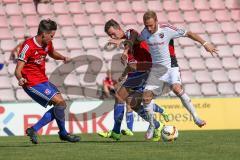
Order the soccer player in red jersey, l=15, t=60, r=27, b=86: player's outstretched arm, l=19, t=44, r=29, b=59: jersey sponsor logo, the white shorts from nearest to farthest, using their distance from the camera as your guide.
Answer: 1. l=15, t=60, r=27, b=86: player's outstretched arm
2. l=19, t=44, r=29, b=59: jersey sponsor logo
3. the soccer player in red jersey
4. the white shorts

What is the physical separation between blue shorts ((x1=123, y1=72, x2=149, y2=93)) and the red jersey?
5.58 ft

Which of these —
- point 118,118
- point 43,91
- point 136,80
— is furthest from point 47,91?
point 136,80

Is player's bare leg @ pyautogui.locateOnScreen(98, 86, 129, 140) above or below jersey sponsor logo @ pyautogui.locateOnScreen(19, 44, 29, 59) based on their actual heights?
below

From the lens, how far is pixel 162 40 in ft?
38.1

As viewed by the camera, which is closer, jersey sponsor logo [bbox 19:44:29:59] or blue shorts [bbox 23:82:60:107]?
jersey sponsor logo [bbox 19:44:29:59]

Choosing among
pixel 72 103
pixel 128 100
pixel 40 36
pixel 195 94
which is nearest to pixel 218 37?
pixel 195 94

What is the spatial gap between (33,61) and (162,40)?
219 centimetres

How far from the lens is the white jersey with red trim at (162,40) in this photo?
11.6 meters

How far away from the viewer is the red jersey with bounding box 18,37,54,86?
437 inches

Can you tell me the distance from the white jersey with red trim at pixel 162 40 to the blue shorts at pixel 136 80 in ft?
2.45

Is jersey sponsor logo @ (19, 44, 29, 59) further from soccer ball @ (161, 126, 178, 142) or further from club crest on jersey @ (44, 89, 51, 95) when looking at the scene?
soccer ball @ (161, 126, 178, 142)

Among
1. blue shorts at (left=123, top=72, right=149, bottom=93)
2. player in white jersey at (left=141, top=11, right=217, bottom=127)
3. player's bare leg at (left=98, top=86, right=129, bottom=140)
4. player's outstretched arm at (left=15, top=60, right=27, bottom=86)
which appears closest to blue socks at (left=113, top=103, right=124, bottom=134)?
player's bare leg at (left=98, top=86, right=129, bottom=140)

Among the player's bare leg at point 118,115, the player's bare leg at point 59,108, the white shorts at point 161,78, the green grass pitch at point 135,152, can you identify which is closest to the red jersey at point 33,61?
the player's bare leg at point 59,108

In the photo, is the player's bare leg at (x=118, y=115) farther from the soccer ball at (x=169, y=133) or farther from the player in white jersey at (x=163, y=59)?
the soccer ball at (x=169, y=133)
